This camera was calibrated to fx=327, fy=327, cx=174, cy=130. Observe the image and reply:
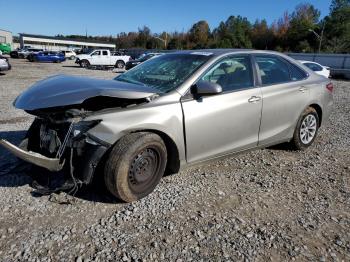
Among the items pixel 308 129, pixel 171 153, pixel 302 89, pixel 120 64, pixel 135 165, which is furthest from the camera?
pixel 120 64

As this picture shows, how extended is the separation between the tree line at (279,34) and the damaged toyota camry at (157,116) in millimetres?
59995

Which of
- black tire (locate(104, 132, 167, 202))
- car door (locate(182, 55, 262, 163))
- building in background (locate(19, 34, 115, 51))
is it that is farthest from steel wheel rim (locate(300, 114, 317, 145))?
building in background (locate(19, 34, 115, 51))

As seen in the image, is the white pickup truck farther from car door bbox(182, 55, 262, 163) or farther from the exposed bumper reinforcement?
the exposed bumper reinforcement

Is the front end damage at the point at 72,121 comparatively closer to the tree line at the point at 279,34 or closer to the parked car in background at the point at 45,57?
the parked car in background at the point at 45,57

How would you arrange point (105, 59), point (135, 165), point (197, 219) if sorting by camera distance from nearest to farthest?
point (197, 219) < point (135, 165) < point (105, 59)

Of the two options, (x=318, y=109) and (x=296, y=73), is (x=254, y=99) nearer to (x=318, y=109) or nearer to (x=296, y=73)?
(x=296, y=73)

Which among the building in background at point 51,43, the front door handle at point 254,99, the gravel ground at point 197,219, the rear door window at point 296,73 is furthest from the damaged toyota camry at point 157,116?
the building in background at point 51,43

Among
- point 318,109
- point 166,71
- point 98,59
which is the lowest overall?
point 318,109

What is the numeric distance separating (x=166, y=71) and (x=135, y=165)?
143cm

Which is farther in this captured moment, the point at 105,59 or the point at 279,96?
the point at 105,59

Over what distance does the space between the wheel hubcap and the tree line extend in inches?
2424

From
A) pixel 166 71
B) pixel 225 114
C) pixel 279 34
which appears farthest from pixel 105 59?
pixel 279 34

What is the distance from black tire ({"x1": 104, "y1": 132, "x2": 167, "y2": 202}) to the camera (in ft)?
10.9

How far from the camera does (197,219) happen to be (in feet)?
10.9
